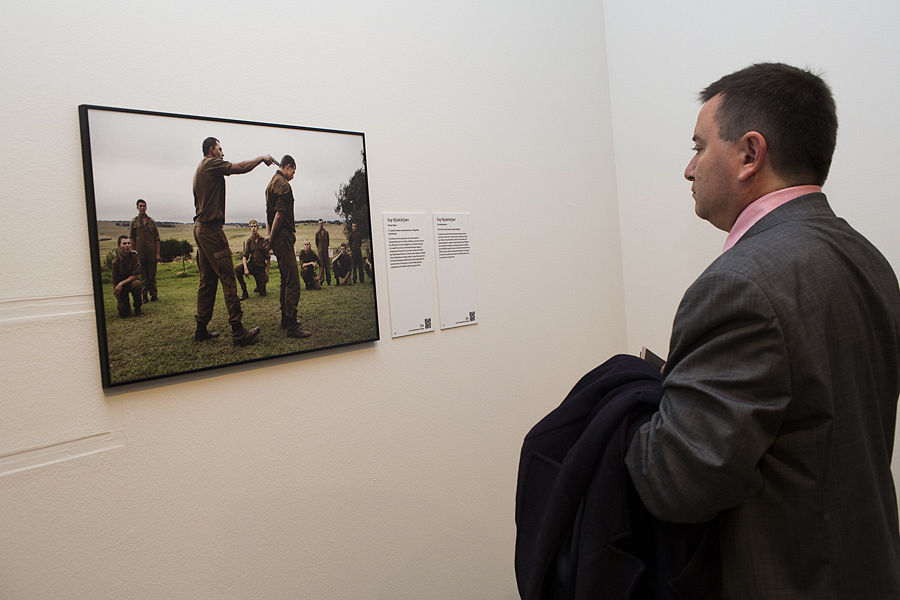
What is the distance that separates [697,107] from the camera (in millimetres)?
2939

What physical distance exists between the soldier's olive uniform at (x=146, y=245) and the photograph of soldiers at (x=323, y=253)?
53 centimetres

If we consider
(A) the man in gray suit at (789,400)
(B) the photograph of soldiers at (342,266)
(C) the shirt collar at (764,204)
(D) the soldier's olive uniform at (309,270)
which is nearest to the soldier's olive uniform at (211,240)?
(D) the soldier's olive uniform at (309,270)

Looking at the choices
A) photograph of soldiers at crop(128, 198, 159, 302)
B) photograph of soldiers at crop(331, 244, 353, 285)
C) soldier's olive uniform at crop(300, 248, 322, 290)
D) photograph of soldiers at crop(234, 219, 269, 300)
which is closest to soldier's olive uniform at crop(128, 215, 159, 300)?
photograph of soldiers at crop(128, 198, 159, 302)

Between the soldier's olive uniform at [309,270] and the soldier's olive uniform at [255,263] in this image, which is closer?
the soldier's olive uniform at [255,263]

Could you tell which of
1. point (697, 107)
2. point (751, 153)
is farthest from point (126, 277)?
point (697, 107)

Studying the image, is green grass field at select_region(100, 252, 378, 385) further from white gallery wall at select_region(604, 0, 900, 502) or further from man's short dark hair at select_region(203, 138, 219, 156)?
white gallery wall at select_region(604, 0, 900, 502)

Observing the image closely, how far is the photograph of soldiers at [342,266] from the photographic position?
6.75ft

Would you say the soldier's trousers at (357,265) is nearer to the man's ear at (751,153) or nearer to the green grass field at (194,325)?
the green grass field at (194,325)

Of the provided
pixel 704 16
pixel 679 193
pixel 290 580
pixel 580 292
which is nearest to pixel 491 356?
pixel 580 292

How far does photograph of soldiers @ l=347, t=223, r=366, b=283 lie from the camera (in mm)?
2104

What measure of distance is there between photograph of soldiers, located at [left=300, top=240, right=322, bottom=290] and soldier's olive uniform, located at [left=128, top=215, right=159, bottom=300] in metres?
0.47

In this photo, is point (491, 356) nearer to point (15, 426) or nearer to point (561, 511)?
point (561, 511)

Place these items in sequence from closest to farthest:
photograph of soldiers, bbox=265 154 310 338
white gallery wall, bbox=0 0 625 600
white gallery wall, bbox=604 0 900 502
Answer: white gallery wall, bbox=0 0 625 600 → photograph of soldiers, bbox=265 154 310 338 → white gallery wall, bbox=604 0 900 502

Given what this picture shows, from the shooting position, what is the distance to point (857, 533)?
1.13 meters
